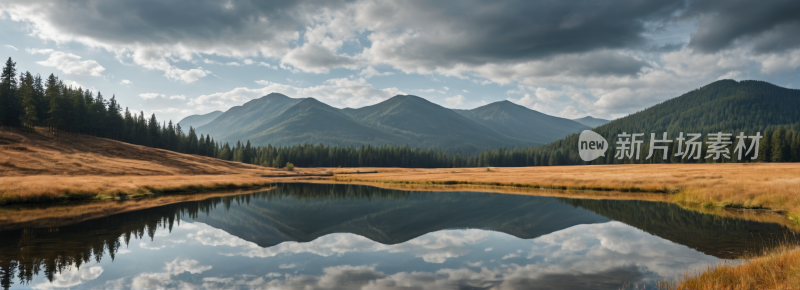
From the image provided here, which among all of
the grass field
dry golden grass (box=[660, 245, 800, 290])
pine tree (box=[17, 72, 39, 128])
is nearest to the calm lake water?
dry golden grass (box=[660, 245, 800, 290])

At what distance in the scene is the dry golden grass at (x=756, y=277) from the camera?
9102 millimetres

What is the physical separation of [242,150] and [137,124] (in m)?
44.0

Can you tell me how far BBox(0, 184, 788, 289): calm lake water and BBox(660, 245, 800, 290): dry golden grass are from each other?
65.1 inches

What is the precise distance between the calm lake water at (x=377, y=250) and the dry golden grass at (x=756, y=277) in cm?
165

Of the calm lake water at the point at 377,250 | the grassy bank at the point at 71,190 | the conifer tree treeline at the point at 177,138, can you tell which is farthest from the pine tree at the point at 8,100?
the calm lake water at the point at 377,250

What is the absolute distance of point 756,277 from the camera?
9.71 meters

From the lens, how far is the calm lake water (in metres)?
12.6

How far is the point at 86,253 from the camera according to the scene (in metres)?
15.9

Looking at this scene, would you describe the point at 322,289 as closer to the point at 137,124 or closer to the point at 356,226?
the point at 356,226

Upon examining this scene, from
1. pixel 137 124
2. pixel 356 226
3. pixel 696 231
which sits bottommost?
pixel 356 226

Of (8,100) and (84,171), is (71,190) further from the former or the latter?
(8,100)

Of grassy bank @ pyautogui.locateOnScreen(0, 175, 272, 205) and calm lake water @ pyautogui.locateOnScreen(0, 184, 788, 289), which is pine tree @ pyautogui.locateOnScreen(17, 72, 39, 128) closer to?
grassy bank @ pyautogui.locateOnScreen(0, 175, 272, 205)

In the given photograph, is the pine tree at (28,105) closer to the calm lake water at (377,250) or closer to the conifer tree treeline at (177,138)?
the conifer tree treeline at (177,138)

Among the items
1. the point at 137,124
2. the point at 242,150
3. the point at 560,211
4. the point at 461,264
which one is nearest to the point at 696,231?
the point at 560,211
